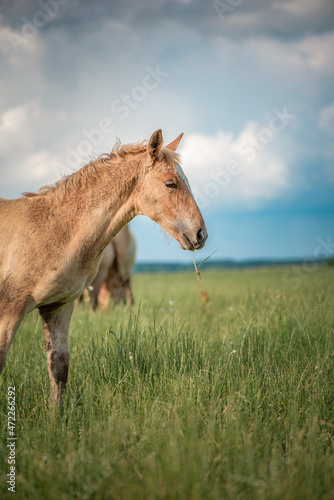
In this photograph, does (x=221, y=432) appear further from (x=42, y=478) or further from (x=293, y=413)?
(x=42, y=478)

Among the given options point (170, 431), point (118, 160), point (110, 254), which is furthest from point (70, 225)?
point (110, 254)

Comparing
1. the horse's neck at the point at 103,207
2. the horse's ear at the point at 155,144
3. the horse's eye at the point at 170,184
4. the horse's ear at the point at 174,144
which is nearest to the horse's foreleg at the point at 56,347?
the horse's neck at the point at 103,207

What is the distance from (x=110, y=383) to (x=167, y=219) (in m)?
1.68

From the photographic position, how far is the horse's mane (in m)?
3.63

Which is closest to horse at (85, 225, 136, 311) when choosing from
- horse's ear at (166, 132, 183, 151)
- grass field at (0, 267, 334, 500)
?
grass field at (0, 267, 334, 500)

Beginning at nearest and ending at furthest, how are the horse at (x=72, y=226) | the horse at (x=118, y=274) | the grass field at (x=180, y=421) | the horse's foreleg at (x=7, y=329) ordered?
the grass field at (x=180, y=421) < the horse's foreleg at (x=7, y=329) < the horse at (x=72, y=226) < the horse at (x=118, y=274)

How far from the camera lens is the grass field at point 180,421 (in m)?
2.35

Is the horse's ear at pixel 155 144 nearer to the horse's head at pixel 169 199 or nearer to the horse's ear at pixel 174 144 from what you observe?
Result: the horse's head at pixel 169 199

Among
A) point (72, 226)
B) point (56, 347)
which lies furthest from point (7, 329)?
point (72, 226)

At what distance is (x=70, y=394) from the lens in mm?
3855

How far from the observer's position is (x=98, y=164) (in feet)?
12.2

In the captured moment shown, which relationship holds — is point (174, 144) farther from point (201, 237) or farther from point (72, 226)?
point (72, 226)

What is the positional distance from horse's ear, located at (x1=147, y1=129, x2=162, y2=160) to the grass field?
1.29 m

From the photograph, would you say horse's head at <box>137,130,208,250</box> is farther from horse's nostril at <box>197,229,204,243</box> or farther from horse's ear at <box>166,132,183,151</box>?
horse's ear at <box>166,132,183,151</box>
